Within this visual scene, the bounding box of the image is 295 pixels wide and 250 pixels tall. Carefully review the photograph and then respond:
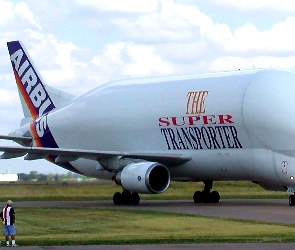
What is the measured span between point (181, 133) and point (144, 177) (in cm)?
367

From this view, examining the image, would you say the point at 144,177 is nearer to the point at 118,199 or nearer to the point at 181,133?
the point at 118,199

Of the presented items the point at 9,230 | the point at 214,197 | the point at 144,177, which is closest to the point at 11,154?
the point at 144,177

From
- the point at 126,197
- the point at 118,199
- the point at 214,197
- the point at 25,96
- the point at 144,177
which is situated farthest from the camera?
the point at 25,96

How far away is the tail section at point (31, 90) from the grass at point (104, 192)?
17.1 ft

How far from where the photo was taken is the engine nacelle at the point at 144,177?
40.0m

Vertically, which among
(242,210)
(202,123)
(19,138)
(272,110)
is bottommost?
(242,210)

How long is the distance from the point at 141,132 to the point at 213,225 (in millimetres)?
15513

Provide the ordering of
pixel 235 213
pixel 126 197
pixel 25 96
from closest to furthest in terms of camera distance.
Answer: pixel 235 213 < pixel 126 197 < pixel 25 96

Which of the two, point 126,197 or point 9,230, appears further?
point 126,197

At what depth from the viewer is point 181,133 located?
42375 mm

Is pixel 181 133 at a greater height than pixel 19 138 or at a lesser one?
lesser

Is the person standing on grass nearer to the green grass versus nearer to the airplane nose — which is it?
the green grass

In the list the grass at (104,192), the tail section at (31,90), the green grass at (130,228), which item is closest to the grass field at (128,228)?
the green grass at (130,228)

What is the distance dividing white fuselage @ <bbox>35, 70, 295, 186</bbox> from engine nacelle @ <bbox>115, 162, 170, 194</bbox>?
4.91 feet
